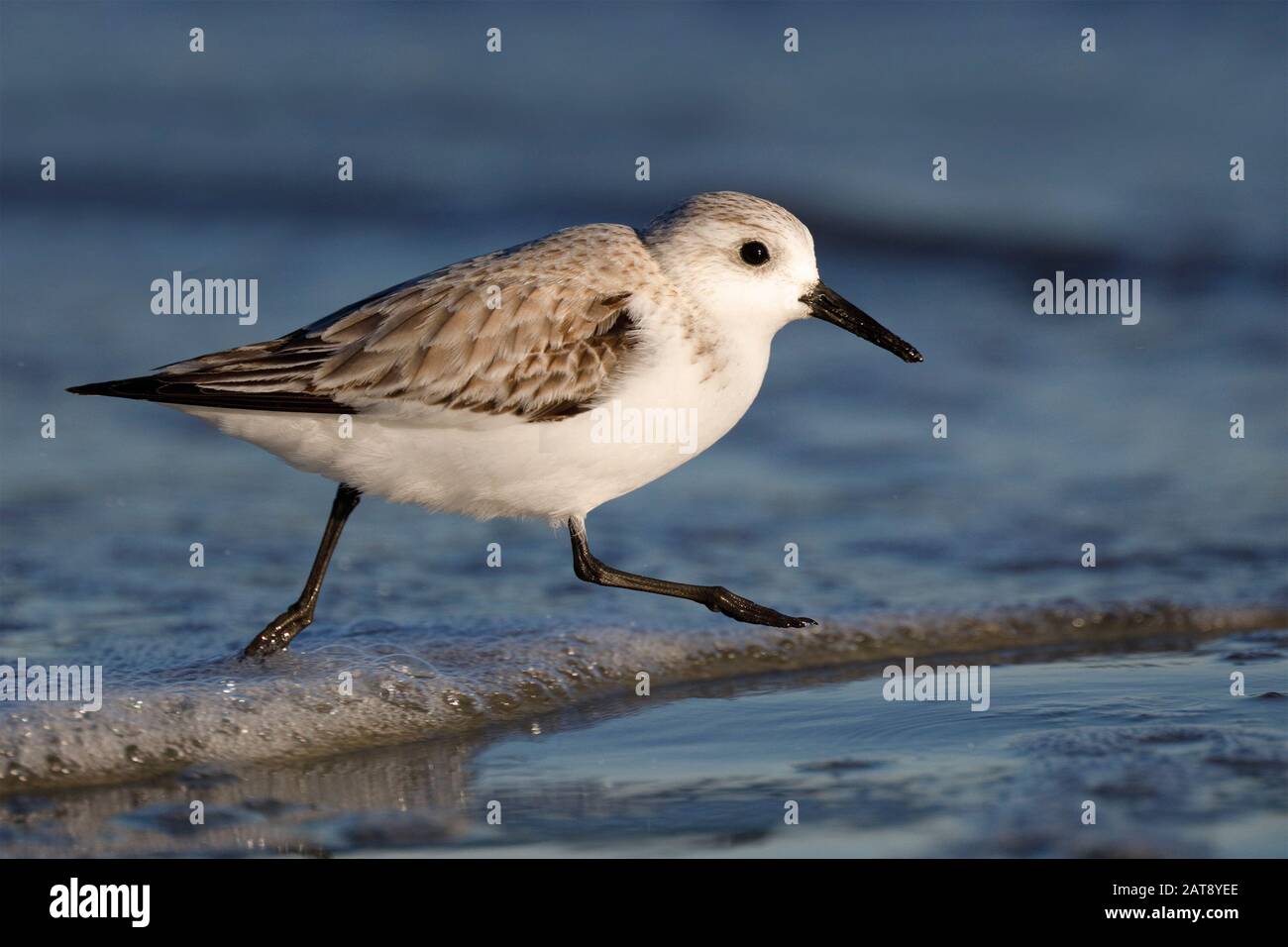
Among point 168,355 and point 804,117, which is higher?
point 804,117

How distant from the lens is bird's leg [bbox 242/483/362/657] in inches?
277

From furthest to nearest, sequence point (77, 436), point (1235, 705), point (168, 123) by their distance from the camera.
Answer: point (168, 123) → point (77, 436) → point (1235, 705)

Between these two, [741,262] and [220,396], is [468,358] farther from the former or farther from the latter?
[741,262]

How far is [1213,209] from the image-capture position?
13633mm

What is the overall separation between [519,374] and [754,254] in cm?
110

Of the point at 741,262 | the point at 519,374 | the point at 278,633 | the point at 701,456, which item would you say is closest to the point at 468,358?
the point at 519,374

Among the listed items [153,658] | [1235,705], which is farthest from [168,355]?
[1235,705]

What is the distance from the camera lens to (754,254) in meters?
6.77

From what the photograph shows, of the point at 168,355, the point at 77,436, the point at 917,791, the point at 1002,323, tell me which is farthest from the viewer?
the point at 1002,323

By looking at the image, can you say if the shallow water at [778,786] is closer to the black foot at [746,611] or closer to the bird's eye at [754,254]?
the black foot at [746,611]

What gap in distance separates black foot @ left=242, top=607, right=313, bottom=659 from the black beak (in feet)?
8.19

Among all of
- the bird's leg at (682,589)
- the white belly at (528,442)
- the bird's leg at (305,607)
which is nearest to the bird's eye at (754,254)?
the white belly at (528,442)

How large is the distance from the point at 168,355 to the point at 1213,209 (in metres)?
8.35
